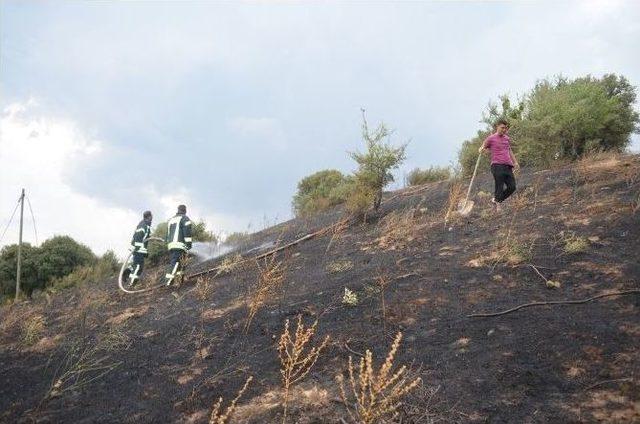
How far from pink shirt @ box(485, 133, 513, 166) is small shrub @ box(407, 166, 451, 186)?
9.68 meters

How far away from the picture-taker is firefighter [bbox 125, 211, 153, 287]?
10.7 meters

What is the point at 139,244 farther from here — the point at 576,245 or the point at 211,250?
the point at 576,245

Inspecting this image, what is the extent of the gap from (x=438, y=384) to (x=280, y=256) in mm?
7104

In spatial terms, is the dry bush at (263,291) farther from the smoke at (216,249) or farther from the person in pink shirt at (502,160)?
the smoke at (216,249)

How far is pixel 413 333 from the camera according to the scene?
15.6 feet

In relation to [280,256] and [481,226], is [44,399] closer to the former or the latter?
[280,256]

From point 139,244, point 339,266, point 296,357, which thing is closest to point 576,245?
point 339,266

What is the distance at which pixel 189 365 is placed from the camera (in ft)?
16.5

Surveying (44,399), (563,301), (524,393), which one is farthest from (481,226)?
(44,399)

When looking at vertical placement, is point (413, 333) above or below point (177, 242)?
below

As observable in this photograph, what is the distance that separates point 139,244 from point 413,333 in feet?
26.0

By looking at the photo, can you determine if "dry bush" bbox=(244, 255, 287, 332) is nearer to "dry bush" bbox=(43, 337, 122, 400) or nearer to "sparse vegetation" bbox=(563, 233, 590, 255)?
"dry bush" bbox=(43, 337, 122, 400)

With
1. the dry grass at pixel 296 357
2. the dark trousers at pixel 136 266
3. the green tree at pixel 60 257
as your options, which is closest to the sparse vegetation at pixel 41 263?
the green tree at pixel 60 257

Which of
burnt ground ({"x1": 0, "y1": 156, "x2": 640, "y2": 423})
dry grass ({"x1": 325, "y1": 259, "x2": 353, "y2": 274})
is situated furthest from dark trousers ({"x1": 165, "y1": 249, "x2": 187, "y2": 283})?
dry grass ({"x1": 325, "y1": 259, "x2": 353, "y2": 274})
